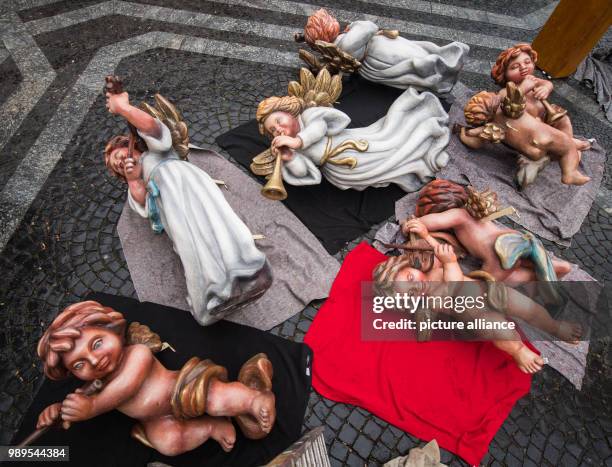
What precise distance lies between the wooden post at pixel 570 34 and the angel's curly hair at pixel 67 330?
6786 millimetres

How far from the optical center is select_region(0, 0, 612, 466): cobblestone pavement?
3.25m

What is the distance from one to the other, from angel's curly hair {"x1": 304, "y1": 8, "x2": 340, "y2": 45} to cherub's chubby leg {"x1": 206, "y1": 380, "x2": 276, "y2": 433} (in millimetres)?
4175

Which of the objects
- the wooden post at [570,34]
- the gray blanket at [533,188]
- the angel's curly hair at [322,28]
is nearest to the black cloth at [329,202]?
the gray blanket at [533,188]

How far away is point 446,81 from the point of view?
17.6 feet

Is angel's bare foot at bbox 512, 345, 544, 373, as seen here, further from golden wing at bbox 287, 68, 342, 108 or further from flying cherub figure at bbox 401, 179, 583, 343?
golden wing at bbox 287, 68, 342, 108

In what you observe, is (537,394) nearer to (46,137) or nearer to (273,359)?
(273,359)

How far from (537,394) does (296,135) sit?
322 cm

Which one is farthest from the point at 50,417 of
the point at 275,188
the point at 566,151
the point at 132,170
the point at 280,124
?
the point at 566,151

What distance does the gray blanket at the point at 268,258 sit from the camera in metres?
3.67

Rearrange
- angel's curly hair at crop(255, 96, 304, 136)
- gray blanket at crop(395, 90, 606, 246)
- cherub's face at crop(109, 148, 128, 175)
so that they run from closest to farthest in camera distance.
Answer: cherub's face at crop(109, 148, 128, 175), angel's curly hair at crop(255, 96, 304, 136), gray blanket at crop(395, 90, 606, 246)

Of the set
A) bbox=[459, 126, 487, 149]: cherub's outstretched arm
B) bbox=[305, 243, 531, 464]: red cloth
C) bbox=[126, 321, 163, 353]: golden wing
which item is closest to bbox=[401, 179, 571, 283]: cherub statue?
bbox=[305, 243, 531, 464]: red cloth

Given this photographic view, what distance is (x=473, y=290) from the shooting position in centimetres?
330

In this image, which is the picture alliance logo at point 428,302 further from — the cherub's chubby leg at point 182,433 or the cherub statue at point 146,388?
the cherub's chubby leg at point 182,433

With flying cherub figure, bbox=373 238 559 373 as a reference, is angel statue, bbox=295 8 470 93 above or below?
above
